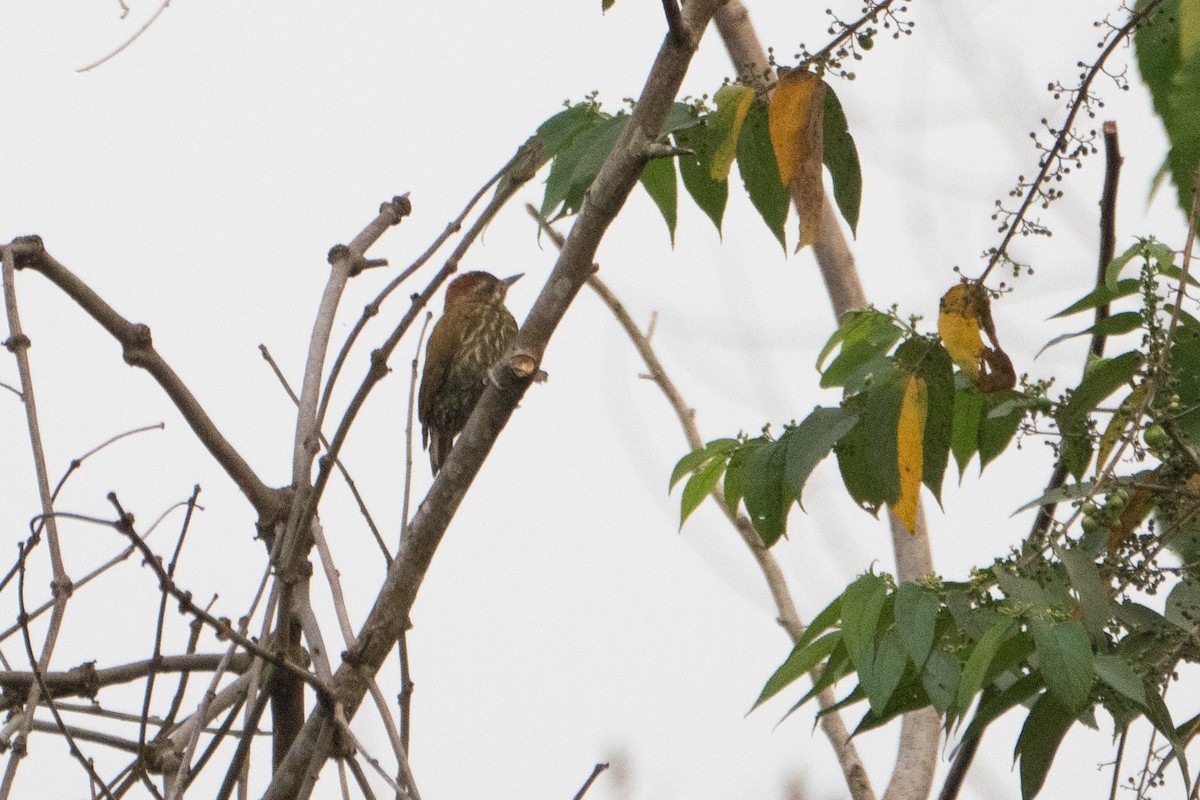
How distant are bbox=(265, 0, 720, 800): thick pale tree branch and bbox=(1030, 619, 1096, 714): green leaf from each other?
2.60 ft

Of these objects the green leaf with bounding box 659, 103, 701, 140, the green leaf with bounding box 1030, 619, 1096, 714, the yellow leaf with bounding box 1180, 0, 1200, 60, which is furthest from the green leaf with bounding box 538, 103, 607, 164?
the yellow leaf with bounding box 1180, 0, 1200, 60

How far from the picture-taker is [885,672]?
189cm

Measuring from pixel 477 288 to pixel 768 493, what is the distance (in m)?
4.21

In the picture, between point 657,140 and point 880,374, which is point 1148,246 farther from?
point 657,140

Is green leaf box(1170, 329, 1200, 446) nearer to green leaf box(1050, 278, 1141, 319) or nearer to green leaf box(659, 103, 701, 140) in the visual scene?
green leaf box(1050, 278, 1141, 319)

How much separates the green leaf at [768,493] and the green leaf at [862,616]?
22 cm

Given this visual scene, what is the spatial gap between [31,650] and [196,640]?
1.44ft

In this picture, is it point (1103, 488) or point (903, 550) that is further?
point (903, 550)

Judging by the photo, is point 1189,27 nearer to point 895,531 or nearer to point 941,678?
point 941,678

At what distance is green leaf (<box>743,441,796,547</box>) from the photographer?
2.19 metres

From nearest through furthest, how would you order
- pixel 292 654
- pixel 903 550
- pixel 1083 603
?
pixel 1083 603
pixel 292 654
pixel 903 550

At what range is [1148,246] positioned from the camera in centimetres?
191

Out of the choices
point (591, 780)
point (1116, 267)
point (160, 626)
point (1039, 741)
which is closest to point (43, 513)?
point (160, 626)

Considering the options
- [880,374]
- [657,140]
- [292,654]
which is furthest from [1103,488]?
[292,654]
